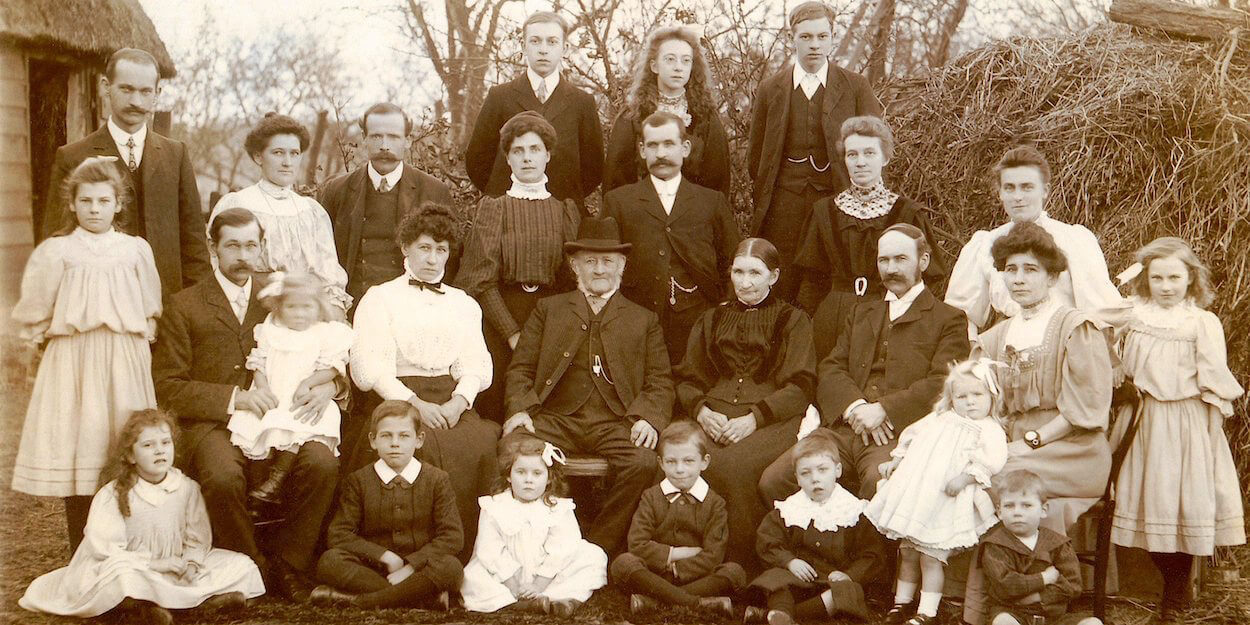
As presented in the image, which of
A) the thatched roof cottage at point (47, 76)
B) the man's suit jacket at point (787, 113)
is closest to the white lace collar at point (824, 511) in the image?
the man's suit jacket at point (787, 113)

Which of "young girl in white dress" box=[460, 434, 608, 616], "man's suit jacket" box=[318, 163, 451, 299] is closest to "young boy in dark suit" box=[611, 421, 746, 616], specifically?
"young girl in white dress" box=[460, 434, 608, 616]

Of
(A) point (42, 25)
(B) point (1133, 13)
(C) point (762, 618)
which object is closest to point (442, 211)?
(C) point (762, 618)

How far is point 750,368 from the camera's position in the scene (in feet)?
17.3

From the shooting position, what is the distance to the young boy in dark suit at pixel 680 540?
467 centimetres

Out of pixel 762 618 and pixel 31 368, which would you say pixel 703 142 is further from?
pixel 31 368

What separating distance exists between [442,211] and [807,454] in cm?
189

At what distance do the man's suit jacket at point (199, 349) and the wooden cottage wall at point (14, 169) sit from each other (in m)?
2.10

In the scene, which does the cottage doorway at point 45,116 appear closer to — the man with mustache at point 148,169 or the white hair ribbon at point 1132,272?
the man with mustache at point 148,169

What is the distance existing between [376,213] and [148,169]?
3.53 feet

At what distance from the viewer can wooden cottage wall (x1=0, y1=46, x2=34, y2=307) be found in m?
6.93

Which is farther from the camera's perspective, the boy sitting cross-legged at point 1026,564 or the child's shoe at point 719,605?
the child's shoe at point 719,605

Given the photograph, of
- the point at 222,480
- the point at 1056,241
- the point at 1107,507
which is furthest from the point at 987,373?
the point at 222,480

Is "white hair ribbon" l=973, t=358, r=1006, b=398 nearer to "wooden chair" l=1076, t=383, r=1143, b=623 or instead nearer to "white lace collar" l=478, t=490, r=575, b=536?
"wooden chair" l=1076, t=383, r=1143, b=623

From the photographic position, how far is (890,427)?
4.96 meters
